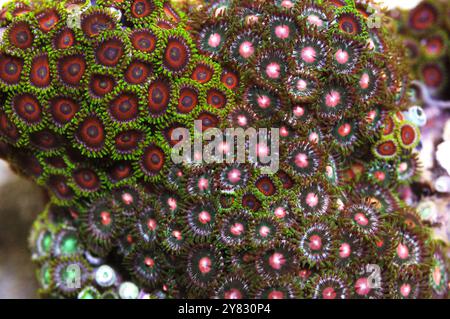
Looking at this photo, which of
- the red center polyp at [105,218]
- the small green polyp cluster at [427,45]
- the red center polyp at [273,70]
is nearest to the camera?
the red center polyp at [273,70]

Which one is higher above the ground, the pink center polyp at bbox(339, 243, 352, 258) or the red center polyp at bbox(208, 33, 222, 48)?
the red center polyp at bbox(208, 33, 222, 48)

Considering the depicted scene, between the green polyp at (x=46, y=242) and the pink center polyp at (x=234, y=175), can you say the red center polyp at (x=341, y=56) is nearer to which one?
the pink center polyp at (x=234, y=175)

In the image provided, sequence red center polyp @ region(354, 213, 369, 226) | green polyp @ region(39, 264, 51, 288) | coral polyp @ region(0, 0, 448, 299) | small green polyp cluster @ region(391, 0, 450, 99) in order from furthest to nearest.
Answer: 1. small green polyp cluster @ region(391, 0, 450, 99)
2. green polyp @ region(39, 264, 51, 288)
3. red center polyp @ region(354, 213, 369, 226)
4. coral polyp @ region(0, 0, 448, 299)

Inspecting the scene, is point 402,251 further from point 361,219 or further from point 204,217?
point 204,217

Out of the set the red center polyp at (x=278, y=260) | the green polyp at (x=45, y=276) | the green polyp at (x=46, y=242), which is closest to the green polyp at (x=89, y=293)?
the green polyp at (x=45, y=276)

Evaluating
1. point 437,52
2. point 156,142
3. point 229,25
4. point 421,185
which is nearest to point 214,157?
point 156,142

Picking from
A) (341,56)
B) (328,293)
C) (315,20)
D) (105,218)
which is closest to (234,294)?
(328,293)

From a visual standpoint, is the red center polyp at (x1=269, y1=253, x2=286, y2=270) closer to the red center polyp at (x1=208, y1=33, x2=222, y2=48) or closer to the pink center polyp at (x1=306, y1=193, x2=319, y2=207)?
the pink center polyp at (x1=306, y1=193, x2=319, y2=207)

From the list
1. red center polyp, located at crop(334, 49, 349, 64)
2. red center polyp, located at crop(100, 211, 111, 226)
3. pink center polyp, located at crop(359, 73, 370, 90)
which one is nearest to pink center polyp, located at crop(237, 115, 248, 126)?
red center polyp, located at crop(334, 49, 349, 64)
